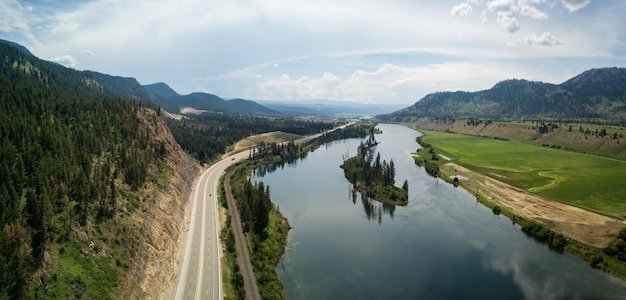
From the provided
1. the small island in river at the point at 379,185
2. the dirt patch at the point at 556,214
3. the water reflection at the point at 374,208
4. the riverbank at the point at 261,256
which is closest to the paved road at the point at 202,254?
the riverbank at the point at 261,256

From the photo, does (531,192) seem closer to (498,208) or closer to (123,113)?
(498,208)

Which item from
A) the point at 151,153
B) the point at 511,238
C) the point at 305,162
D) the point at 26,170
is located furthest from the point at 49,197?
the point at 305,162

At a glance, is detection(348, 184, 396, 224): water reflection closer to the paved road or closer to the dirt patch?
the dirt patch

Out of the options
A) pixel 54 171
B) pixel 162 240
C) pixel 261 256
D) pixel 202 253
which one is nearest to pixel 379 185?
pixel 261 256

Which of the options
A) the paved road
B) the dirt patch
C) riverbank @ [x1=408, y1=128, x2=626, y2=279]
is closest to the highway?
the paved road

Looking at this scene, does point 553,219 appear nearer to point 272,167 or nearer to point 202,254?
point 202,254

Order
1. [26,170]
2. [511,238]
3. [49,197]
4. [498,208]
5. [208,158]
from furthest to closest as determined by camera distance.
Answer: [208,158], [498,208], [511,238], [26,170], [49,197]

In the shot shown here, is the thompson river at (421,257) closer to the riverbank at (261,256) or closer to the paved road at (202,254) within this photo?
the riverbank at (261,256)

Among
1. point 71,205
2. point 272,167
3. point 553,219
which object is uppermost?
point 71,205
